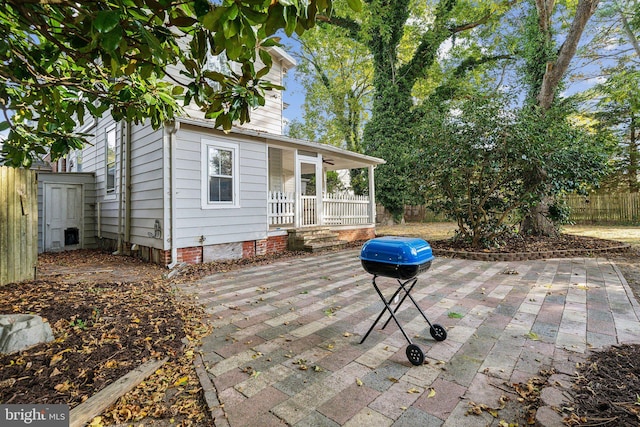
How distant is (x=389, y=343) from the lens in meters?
2.65

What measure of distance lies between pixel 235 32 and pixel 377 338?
2620 millimetres

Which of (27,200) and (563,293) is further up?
(27,200)

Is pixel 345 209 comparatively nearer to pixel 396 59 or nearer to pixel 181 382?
pixel 181 382

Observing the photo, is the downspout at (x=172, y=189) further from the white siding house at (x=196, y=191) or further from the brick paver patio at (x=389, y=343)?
the brick paver patio at (x=389, y=343)

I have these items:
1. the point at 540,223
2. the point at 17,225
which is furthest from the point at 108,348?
the point at 540,223

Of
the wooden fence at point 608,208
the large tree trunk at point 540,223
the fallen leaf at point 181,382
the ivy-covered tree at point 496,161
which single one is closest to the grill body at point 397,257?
the fallen leaf at point 181,382

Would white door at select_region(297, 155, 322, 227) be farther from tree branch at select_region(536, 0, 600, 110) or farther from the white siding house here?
tree branch at select_region(536, 0, 600, 110)

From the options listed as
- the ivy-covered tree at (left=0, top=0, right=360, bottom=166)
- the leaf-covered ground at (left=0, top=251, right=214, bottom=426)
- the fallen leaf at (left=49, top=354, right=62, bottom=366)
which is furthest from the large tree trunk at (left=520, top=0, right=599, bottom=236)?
the fallen leaf at (left=49, top=354, right=62, bottom=366)

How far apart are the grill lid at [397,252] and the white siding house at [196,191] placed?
16.0 feet

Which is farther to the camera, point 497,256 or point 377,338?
point 497,256

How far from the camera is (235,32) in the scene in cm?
122

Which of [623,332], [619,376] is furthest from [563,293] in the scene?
[619,376]

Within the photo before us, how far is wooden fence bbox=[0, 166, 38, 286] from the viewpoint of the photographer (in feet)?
13.8

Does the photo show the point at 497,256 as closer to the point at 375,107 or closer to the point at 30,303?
the point at 30,303
